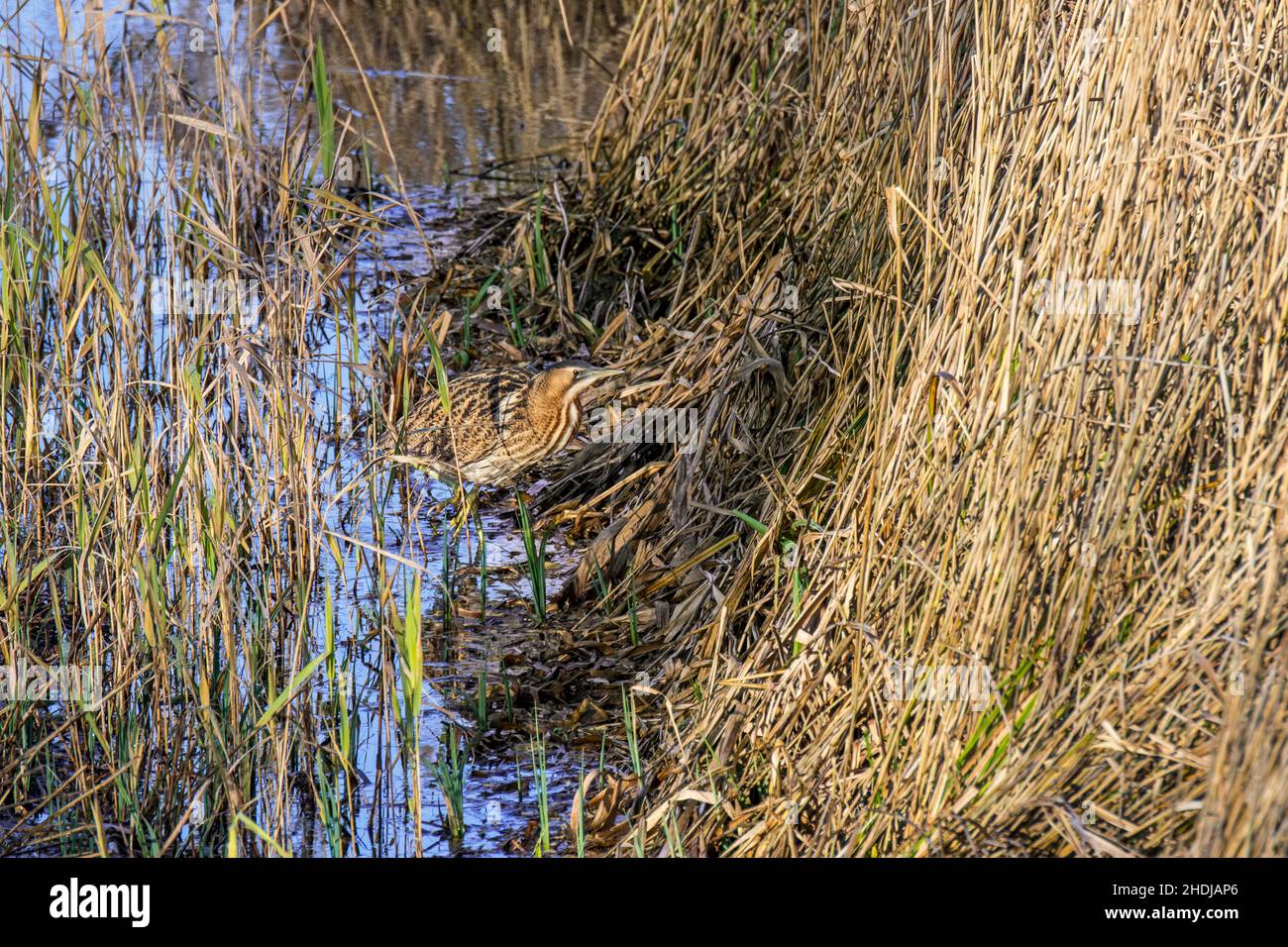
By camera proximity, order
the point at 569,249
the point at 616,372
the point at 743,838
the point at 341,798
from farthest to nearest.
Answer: the point at 569,249
the point at 616,372
the point at 341,798
the point at 743,838

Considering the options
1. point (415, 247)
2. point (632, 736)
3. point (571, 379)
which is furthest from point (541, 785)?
point (415, 247)

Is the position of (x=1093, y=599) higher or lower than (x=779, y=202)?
lower

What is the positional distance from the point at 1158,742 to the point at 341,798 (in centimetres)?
145

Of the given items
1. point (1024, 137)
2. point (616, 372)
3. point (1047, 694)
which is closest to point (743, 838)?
point (1047, 694)

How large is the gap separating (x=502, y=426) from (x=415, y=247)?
216 centimetres

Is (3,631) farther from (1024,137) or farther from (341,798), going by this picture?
(1024,137)

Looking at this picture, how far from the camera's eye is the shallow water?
2.83m

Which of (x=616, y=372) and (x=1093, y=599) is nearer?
(x=1093, y=599)

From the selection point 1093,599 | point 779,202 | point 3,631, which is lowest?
point 3,631

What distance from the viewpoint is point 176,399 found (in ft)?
9.45

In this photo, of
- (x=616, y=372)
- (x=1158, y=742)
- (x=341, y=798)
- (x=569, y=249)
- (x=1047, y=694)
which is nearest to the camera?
(x=1158, y=742)

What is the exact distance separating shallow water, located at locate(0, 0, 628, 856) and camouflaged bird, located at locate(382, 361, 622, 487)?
5.1 inches

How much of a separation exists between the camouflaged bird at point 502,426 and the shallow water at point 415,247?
0.13m

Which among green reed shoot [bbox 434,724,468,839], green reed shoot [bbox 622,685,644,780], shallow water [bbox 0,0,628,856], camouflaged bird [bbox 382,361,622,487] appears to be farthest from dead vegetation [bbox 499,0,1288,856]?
camouflaged bird [bbox 382,361,622,487]
